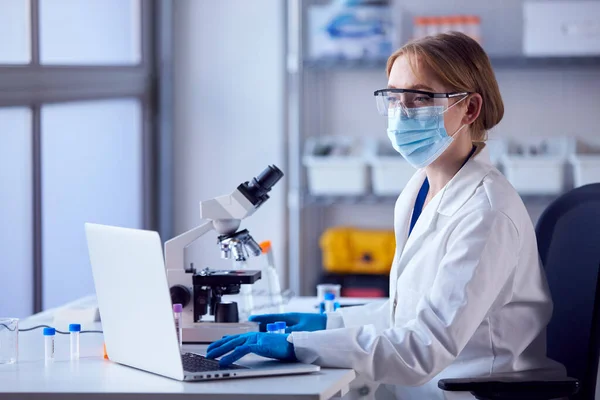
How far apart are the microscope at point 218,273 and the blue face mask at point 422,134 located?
28 cm

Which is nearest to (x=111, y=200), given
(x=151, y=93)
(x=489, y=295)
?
(x=151, y=93)

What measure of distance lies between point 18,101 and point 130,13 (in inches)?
45.6

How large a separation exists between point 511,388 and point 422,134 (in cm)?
56

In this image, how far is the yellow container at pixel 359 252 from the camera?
12.7 ft

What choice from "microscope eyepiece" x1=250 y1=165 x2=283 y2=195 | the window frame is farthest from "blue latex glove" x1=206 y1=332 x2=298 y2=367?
the window frame

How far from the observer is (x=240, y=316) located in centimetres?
219

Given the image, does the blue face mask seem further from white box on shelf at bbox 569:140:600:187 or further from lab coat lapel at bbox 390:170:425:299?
white box on shelf at bbox 569:140:600:187

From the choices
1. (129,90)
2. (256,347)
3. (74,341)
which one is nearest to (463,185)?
(256,347)

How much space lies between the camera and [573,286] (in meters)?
1.99

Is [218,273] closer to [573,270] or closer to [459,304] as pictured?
[459,304]

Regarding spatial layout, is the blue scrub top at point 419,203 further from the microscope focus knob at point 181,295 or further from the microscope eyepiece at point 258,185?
the microscope focus knob at point 181,295

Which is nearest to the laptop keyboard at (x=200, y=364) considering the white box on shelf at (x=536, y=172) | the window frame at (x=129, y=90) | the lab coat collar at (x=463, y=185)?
the lab coat collar at (x=463, y=185)

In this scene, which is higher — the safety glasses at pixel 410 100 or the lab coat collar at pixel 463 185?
the safety glasses at pixel 410 100

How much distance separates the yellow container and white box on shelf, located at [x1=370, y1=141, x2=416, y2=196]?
197 millimetres
